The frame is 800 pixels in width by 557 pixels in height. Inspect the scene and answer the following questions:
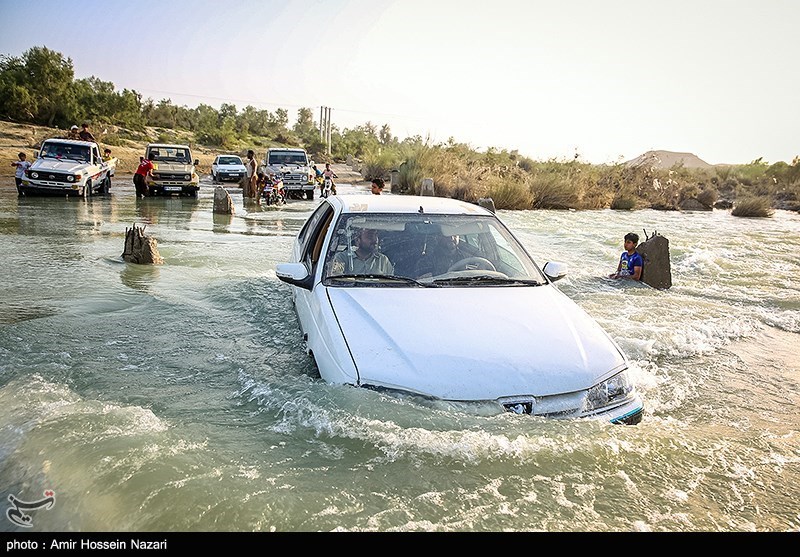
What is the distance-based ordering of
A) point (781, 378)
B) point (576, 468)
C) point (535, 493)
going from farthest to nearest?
1. point (781, 378)
2. point (576, 468)
3. point (535, 493)

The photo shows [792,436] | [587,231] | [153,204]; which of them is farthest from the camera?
→ [153,204]

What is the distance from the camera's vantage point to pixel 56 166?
60.2ft

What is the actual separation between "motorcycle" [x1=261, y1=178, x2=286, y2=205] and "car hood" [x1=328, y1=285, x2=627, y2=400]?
1792 centimetres

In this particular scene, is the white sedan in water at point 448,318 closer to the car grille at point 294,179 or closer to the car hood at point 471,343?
the car hood at point 471,343

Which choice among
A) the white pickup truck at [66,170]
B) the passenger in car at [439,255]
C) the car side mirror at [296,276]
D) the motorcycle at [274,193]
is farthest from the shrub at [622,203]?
the car side mirror at [296,276]

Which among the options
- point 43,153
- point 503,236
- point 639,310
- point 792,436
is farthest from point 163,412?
point 43,153

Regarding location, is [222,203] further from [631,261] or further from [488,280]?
[488,280]

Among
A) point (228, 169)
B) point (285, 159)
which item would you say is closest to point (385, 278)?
point (285, 159)

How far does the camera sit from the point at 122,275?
8.58 m

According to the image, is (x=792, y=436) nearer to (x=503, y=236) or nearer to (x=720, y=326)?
(x=503, y=236)

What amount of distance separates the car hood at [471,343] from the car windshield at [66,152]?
59.2 ft

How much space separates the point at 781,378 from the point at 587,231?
501 inches

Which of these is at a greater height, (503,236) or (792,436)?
(503,236)

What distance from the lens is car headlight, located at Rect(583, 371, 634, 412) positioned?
11.4 feet
